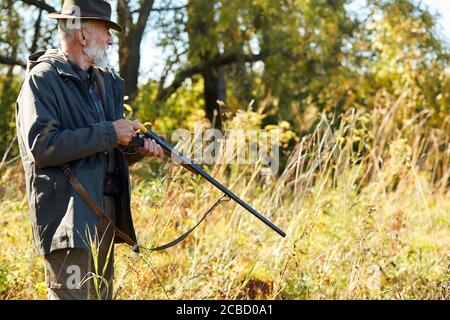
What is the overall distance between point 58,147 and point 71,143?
0.18 ft

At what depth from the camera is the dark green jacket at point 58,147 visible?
115 inches

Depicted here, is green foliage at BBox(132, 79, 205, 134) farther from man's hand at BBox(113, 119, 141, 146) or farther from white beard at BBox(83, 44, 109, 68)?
man's hand at BBox(113, 119, 141, 146)

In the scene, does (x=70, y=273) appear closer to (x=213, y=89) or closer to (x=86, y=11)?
(x=86, y=11)

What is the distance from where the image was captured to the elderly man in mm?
2926

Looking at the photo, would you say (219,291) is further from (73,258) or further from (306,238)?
(73,258)

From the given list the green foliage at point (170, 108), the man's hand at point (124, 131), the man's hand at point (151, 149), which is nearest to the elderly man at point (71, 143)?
the man's hand at point (124, 131)

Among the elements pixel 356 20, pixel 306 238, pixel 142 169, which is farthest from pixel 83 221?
pixel 356 20

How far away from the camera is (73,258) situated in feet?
9.82

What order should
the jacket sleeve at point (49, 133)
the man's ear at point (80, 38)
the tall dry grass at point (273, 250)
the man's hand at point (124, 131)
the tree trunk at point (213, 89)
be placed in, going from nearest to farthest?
the jacket sleeve at point (49, 133) < the man's hand at point (124, 131) < the man's ear at point (80, 38) < the tall dry grass at point (273, 250) < the tree trunk at point (213, 89)

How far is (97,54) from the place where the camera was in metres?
3.18

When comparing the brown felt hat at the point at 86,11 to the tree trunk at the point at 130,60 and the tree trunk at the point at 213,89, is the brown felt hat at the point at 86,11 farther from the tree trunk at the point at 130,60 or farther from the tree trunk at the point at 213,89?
the tree trunk at the point at 213,89

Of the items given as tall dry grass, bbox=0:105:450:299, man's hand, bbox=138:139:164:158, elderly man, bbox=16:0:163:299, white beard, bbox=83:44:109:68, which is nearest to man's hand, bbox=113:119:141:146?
elderly man, bbox=16:0:163:299

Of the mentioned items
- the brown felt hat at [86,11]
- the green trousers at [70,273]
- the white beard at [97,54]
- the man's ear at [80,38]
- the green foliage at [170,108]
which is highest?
the brown felt hat at [86,11]

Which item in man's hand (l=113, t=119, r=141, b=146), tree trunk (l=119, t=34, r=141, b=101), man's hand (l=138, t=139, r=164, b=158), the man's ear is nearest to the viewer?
man's hand (l=113, t=119, r=141, b=146)
